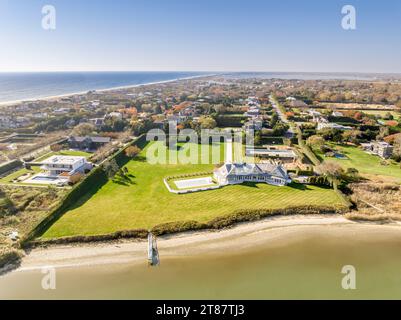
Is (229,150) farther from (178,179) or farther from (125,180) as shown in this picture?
(125,180)

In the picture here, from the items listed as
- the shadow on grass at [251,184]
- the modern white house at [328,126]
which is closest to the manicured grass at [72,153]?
the shadow on grass at [251,184]

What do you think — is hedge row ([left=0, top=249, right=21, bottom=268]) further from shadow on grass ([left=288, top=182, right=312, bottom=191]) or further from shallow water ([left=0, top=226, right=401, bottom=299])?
shadow on grass ([left=288, top=182, right=312, bottom=191])

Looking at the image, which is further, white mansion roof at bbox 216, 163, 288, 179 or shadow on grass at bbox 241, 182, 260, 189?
white mansion roof at bbox 216, 163, 288, 179

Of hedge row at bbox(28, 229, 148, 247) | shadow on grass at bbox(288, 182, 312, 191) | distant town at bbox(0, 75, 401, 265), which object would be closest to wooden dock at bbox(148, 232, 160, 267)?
hedge row at bbox(28, 229, 148, 247)

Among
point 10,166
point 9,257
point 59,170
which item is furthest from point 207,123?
point 9,257

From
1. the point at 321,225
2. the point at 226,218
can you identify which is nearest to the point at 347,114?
the point at 321,225

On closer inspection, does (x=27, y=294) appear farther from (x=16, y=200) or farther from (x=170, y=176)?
(x=170, y=176)
